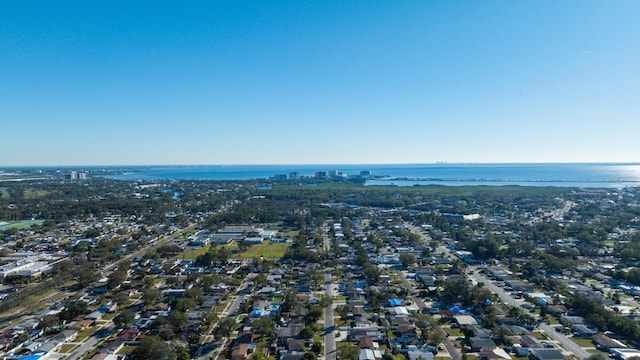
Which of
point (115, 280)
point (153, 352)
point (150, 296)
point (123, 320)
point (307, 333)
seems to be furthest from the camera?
point (115, 280)

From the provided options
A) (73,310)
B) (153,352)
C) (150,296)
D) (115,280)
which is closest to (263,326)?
(153,352)

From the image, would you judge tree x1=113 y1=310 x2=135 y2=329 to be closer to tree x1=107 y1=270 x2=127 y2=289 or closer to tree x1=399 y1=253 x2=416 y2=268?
tree x1=107 y1=270 x2=127 y2=289

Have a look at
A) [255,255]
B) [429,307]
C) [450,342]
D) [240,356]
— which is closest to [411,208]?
[255,255]

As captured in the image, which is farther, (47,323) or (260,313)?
(260,313)

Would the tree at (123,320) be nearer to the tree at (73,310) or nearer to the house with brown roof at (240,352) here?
the tree at (73,310)

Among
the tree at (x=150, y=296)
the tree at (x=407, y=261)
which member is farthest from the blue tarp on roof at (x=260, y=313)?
the tree at (x=407, y=261)

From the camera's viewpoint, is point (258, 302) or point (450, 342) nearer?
point (450, 342)

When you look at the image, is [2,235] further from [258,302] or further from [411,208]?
[411,208]

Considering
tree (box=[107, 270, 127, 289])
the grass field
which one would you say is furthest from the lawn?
the grass field

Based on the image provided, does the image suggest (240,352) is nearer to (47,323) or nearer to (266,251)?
(47,323)
